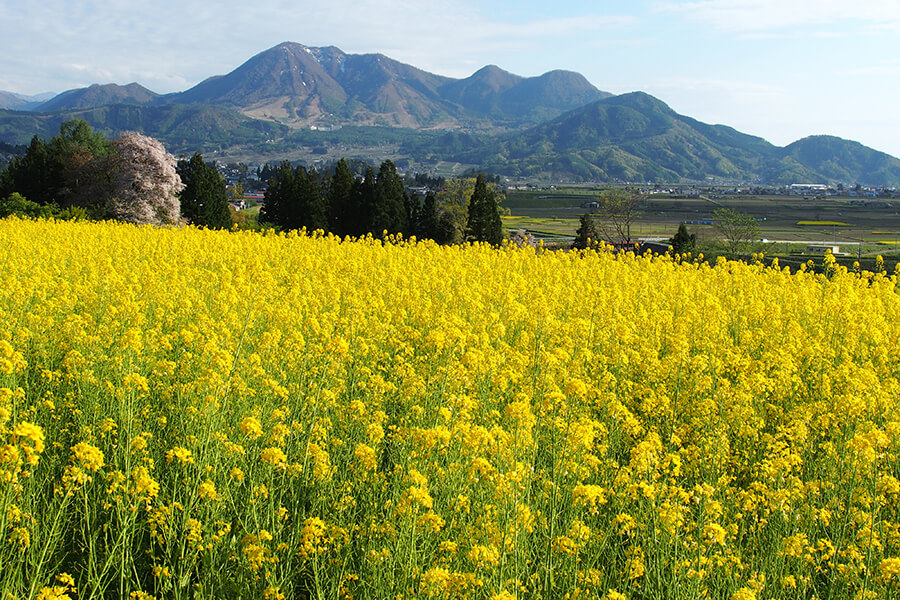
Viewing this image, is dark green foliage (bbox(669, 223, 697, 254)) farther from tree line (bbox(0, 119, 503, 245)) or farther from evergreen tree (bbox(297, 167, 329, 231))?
evergreen tree (bbox(297, 167, 329, 231))

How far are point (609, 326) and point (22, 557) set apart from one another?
614 cm

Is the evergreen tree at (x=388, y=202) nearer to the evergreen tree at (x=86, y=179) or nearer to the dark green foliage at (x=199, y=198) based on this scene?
the dark green foliage at (x=199, y=198)

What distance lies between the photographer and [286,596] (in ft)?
11.3

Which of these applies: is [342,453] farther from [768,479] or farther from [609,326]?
[609,326]

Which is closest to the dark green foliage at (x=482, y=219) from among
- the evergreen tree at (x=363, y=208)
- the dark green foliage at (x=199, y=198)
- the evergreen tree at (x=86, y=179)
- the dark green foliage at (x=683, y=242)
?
the evergreen tree at (x=363, y=208)

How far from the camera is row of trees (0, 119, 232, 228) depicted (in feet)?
124

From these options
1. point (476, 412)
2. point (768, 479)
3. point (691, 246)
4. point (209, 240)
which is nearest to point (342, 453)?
point (476, 412)

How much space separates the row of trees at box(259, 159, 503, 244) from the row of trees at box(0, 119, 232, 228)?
485 cm

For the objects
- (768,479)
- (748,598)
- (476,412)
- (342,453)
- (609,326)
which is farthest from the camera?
(609,326)

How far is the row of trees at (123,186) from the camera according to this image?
3772 centimetres

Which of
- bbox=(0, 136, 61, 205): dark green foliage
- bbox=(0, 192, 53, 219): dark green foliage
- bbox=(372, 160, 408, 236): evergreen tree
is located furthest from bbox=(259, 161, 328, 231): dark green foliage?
bbox=(0, 192, 53, 219): dark green foliage

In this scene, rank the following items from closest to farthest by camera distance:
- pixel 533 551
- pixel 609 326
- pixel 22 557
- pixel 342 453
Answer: pixel 22 557 → pixel 533 551 → pixel 342 453 → pixel 609 326

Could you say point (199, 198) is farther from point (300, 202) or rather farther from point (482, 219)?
point (482, 219)

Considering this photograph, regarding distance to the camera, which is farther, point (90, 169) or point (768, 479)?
point (90, 169)
